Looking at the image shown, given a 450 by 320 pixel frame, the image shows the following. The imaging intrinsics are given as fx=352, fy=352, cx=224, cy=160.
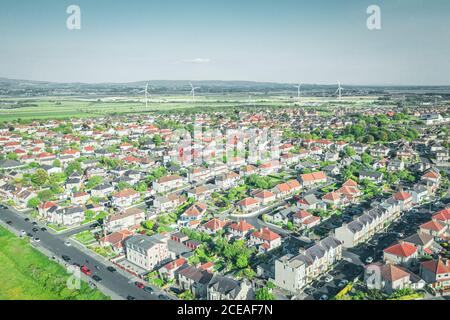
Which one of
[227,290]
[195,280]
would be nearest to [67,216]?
[195,280]

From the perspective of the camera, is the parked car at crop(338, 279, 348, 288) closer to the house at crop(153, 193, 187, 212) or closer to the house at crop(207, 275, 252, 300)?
the house at crop(207, 275, 252, 300)

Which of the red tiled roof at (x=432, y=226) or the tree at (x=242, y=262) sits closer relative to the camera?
the tree at (x=242, y=262)

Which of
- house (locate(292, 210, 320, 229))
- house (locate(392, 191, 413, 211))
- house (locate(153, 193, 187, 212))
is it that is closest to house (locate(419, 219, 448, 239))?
house (locate(392, 191, 413, 211))

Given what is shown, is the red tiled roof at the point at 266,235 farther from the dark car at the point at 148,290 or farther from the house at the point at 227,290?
the dark car at the point at 148,290

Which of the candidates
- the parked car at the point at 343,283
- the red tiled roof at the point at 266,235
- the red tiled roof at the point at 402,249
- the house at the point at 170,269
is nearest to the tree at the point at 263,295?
the parked car at the point at 343,283

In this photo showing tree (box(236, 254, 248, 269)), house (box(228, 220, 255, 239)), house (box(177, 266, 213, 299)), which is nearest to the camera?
house (box(177, 266, 213, 299))
